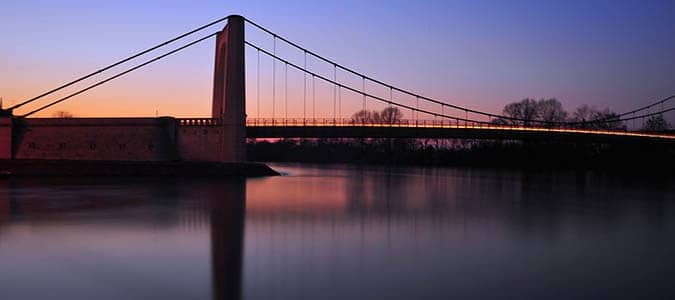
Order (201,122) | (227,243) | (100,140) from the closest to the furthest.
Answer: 1. (227,243)
2. (100,140)
3. (201,122)

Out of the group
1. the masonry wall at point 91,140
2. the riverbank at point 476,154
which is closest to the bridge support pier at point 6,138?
the masonry wall at point 91,140

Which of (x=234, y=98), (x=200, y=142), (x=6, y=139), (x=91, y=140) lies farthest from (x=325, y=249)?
(x=6, y=139)

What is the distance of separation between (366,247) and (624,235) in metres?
6.51

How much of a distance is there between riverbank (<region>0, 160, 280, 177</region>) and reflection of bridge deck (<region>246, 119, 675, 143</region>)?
6.50 metres

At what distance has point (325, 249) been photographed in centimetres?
1023

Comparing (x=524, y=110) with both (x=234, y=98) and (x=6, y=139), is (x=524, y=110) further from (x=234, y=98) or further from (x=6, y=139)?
(x=6, y=139)

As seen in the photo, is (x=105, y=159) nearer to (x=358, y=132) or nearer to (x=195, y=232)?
(x=358, y=132)

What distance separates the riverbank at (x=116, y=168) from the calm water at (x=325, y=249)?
12.1 meters

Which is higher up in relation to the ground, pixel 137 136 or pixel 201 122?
pixel 201 122

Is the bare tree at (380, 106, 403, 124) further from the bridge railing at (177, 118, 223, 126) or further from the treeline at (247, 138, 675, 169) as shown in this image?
the bridge railing at (177, 118, 223, 126)

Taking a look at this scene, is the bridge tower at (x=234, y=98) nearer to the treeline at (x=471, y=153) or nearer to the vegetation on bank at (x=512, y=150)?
the vegetation on bank at (x=512, y=150)

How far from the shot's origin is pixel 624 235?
1291cm

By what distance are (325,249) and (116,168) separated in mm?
24185

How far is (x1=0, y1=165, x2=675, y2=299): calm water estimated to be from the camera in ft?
24.1
